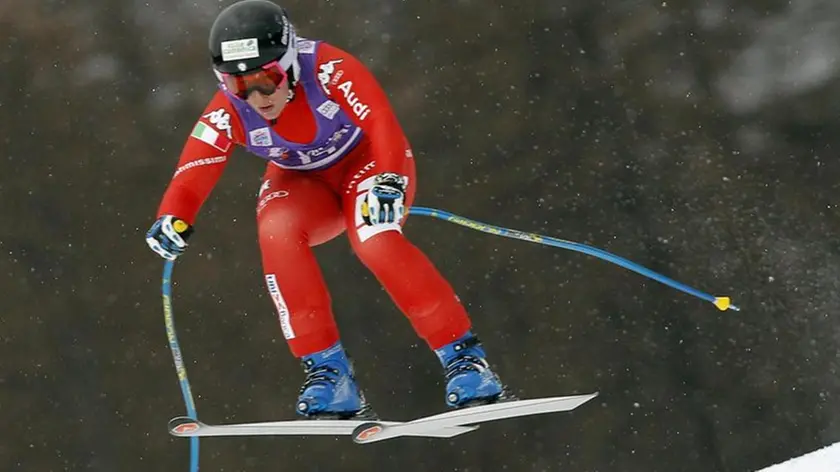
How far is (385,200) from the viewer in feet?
9.47

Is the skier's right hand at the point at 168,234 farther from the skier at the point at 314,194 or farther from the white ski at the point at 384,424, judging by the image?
the white ski at the point at 384,424

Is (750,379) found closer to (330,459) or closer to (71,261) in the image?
(330,459)

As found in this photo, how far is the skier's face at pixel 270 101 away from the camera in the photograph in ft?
9.78

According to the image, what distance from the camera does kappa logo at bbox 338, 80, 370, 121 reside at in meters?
3.09

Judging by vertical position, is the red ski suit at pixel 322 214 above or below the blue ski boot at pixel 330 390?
above

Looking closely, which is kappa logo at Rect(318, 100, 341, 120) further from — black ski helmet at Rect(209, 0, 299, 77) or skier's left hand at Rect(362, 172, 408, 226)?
skier's left hand at Rect(362, 172, 408, 226)

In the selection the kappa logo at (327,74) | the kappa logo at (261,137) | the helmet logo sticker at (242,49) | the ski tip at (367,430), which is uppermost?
the kappa logo at (327,74)

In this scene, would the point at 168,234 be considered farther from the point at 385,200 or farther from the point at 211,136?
the point at 385,200

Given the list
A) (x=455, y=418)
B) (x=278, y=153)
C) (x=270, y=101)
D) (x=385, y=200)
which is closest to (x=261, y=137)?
(x=278, y=153)

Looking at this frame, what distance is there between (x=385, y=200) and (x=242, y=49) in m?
0.62

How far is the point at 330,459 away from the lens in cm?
641

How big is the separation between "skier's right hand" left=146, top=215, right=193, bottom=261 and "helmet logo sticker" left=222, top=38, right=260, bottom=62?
1.79 ft

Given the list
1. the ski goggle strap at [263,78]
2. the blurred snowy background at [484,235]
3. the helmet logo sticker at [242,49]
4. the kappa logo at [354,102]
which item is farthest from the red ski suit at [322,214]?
the blurred snowy background at [484,235]

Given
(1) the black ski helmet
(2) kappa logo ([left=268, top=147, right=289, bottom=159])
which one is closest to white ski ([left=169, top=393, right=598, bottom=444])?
(2) kappa logo ([left=268, top=147, right=289, bottom=159])
